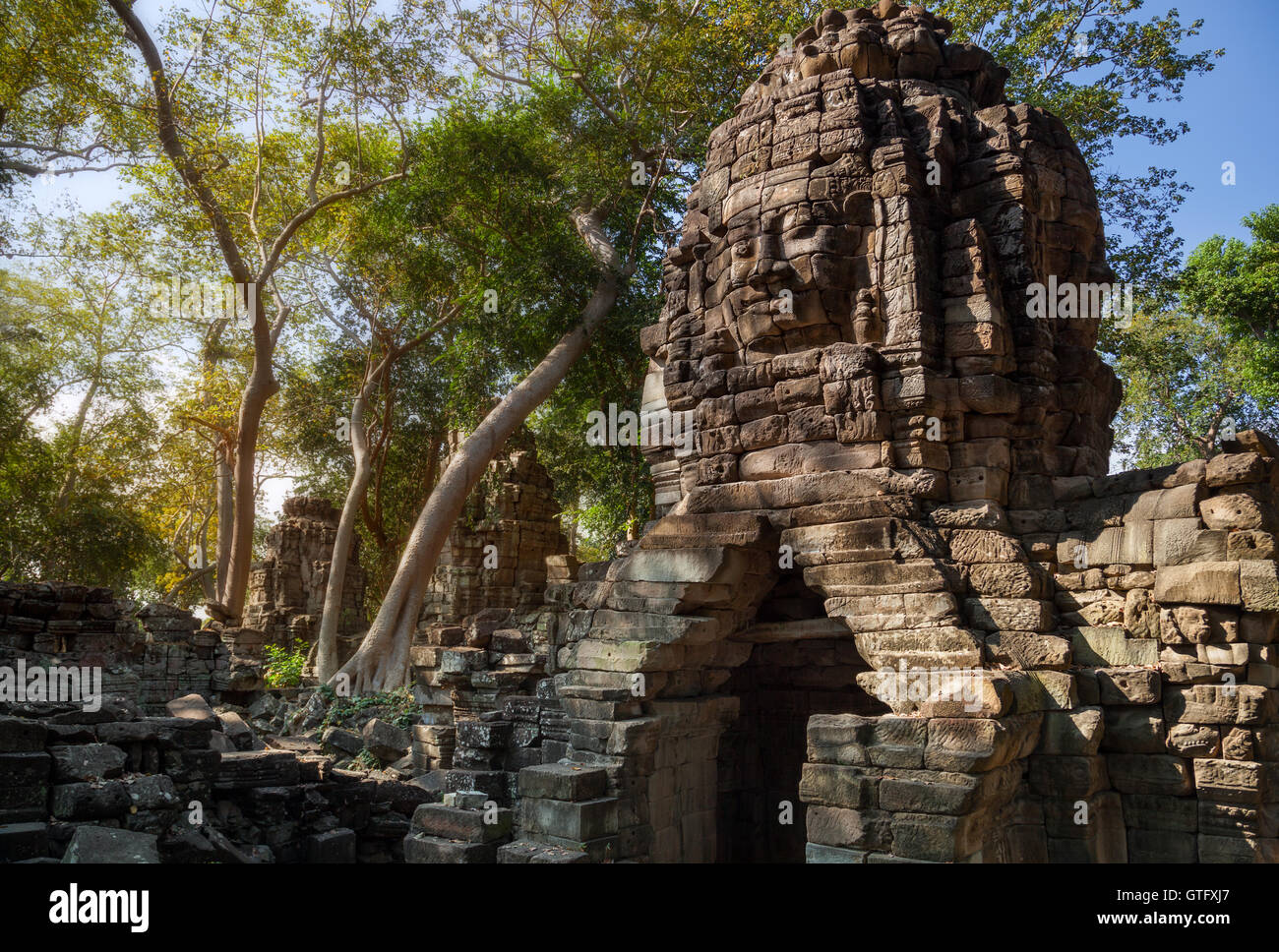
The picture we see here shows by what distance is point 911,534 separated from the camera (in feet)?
22.3

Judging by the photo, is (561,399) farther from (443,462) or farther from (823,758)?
(823,758)

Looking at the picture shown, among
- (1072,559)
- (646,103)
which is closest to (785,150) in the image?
(1072,559)

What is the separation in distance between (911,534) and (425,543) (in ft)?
36.2

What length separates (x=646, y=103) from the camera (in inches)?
701

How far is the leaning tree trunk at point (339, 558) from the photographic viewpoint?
17344 mm

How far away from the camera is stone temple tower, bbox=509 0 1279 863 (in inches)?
235

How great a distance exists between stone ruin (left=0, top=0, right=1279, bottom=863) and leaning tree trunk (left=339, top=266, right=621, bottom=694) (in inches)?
252

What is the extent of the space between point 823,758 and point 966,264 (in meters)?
4.29

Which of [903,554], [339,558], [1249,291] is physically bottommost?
[903,554]

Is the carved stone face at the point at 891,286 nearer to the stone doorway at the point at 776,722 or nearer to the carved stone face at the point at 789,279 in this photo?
the carved stone face at the point at 789,279

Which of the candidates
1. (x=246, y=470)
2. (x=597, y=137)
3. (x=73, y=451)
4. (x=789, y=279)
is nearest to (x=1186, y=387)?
(x=597, y=137)

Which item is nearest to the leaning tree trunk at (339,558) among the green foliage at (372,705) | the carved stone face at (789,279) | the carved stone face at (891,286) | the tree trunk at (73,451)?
the green foliage at (372,705)

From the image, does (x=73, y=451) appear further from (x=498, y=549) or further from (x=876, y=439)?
(x=876, y=439)

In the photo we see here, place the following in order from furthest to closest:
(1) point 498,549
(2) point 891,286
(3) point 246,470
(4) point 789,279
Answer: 1. (1) point 498,549
2. (3) point 246,470
3. (4) point 789,279
4. (2) point 891,286
